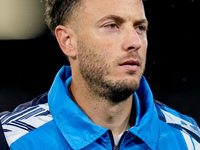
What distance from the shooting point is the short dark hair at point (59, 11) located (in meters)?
1.38

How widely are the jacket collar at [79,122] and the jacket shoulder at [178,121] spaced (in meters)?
0.10

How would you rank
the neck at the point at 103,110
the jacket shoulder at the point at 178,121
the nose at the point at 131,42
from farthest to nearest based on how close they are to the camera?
the jacket shoulder at the point at 178,121 < the neck at the point at 103,110 < the nose at the point at 131,42

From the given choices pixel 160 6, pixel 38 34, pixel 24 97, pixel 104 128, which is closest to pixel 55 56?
pixel 38 34

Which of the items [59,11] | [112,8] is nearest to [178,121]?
[112,8]

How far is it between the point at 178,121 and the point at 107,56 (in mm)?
484

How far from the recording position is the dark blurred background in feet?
7.63

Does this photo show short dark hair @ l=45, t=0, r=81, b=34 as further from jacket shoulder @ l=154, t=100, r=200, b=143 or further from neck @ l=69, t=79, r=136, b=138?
jacket shoulder @ l=154, t=100, r=200, b=143

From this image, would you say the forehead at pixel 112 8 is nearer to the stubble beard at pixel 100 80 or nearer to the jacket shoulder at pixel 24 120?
the stubble beard at pixel 100 80

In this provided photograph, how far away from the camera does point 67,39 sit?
1378 millimetres

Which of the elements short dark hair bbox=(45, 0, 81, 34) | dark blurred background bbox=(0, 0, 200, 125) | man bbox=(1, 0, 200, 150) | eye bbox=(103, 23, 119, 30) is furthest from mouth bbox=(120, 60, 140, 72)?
dark blurred background bbox=(0, 0, 200, 125)

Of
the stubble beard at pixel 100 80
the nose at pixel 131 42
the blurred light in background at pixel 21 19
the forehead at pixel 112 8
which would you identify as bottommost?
the stubble beard at pixel 100 80

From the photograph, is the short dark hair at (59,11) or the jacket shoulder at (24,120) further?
the short dark hair at (59,11)

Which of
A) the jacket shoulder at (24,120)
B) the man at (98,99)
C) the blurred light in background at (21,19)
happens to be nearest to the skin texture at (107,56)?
the man at (98,99)

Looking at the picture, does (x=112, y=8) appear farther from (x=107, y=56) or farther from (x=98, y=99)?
(x=98, y=99)
